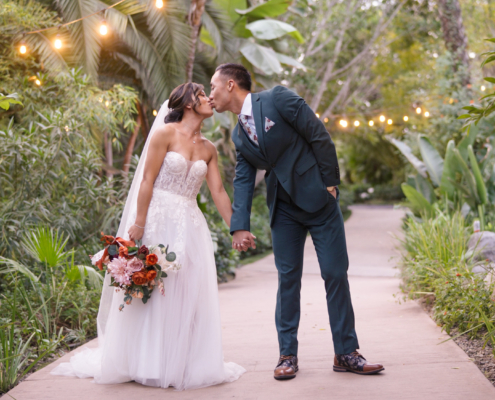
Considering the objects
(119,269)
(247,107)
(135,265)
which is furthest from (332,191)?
(119,269)

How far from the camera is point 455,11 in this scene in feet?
43.4

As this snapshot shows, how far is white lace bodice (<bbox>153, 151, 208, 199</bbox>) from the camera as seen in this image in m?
3.75

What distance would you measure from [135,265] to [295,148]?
1.30 meters

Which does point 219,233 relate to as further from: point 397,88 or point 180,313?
point 397,88

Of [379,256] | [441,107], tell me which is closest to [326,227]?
[379,256]

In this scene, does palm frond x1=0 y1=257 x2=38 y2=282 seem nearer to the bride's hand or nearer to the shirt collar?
the bride's hand

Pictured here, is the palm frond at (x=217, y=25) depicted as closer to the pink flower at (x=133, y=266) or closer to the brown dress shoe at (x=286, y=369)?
the pink flower at (x=133, y=266)

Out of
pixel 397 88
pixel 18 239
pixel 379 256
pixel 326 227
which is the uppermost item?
pixel 397 88

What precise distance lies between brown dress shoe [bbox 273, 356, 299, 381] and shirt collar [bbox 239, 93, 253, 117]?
166 cm

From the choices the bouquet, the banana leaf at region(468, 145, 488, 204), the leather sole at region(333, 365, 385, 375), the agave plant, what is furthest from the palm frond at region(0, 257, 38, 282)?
the banana leaf at region(468, 145, 488, 204)

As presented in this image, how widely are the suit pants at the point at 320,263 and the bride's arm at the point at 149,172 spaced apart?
0.87 m

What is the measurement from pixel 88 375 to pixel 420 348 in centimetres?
248

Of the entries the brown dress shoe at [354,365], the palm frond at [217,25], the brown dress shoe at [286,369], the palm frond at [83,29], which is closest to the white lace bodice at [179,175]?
the brown dress shoe at [286,369]

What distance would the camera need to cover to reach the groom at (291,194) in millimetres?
3562
